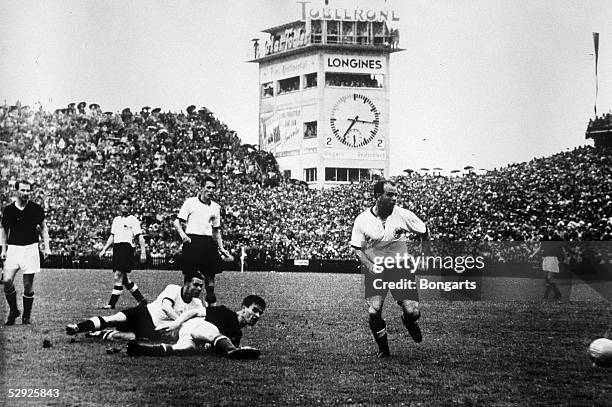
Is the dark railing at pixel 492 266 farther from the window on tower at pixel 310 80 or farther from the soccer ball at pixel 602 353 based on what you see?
the window on tower at pixel 310 80

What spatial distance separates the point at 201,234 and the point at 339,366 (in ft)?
11.6

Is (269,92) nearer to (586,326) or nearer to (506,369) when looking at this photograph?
(586,326)

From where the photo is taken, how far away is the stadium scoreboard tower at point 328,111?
136 feet

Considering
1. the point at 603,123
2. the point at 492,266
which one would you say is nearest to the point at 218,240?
the point at 603,123

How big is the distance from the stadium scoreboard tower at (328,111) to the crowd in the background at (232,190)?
16.6 metres

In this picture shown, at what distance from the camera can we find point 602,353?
692 centimetres

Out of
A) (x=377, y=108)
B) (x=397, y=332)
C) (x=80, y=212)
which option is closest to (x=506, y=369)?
(x=397, y=332)

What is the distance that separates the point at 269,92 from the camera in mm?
43781

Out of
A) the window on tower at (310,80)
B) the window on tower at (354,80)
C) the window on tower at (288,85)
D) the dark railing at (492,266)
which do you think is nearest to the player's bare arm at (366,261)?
the dark railing at (492,266)

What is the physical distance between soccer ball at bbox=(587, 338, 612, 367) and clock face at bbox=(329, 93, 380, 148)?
34.2 meters

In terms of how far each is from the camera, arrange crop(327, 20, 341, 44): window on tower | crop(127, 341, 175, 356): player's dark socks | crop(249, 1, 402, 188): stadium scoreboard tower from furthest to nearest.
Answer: crop(249, 1, 402, 188): stadium scoreboard tower → crop(327, 20, 341, 44): window on tower → crop(127, 341, 175, 356): player's dark socks

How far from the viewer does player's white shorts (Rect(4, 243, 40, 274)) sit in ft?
31.0

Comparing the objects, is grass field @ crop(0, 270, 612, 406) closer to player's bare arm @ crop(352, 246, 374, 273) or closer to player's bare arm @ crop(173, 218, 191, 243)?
player's bare arm @ crop(352, 246, 374, 273)

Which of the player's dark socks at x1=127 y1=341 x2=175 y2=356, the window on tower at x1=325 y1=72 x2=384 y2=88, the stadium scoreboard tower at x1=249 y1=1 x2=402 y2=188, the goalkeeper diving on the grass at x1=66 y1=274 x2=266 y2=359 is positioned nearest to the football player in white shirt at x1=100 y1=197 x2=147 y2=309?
the goalkeeper diving on the grass at x1=66 y1=274 x2=266 y2=359
